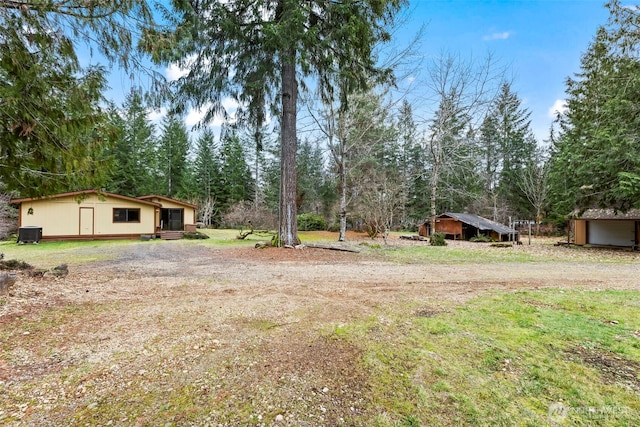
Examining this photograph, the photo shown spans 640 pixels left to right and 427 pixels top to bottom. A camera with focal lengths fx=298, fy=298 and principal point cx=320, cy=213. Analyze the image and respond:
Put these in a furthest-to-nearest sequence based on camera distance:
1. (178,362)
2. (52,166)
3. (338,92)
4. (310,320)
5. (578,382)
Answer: (338,92)
(52,166)
(310,320)
(178,362)
(578,382)

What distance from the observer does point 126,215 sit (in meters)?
17.3

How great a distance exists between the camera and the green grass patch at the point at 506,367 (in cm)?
182

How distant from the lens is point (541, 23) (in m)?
11.1

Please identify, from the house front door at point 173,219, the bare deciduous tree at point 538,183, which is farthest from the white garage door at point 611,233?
the house front door at point 173,219

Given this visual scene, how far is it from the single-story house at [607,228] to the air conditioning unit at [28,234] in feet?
88.2

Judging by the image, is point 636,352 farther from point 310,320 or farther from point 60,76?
point 60,76

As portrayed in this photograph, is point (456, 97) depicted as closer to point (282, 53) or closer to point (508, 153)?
point (282, 53)

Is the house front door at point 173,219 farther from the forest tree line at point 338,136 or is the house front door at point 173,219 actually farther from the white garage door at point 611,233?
the white garage door at point 611,233

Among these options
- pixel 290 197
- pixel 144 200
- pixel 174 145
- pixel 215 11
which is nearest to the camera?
pixel 215 11

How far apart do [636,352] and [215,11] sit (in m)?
11.3

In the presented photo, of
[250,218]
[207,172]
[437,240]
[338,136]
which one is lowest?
[437,240]

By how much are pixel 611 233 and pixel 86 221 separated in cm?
2901

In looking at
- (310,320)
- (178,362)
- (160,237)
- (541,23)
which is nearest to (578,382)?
(310,320)

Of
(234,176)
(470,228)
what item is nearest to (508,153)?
(470,228)
